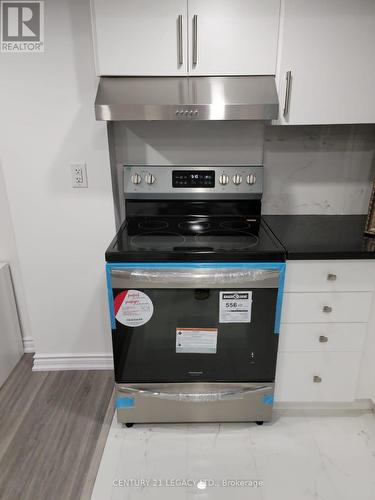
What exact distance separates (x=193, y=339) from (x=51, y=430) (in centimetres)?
85

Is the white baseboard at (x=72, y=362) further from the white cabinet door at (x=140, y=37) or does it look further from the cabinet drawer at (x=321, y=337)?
the white cabinet door at (x=140, y=37)

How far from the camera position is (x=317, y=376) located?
1619mm

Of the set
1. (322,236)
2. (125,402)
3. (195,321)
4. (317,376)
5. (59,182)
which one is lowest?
(125,402)

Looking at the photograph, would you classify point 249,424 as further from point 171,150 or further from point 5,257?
point 5,257

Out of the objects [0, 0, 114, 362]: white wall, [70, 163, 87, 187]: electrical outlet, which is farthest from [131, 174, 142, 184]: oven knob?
[70, 163, 87, 187]: electrical outlet

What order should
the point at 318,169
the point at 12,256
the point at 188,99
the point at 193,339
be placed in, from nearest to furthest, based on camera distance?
the point at 188,99, the point at 193,339, the point at 318,169, the point at 12,256

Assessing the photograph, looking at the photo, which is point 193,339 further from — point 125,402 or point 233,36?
point 233,36

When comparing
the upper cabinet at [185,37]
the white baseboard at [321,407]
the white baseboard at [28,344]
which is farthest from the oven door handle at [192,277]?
the white baseboard at [28,344]

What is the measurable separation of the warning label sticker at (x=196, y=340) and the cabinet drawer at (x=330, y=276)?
0.39 m

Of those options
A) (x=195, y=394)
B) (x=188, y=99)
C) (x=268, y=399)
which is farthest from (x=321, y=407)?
(x=188, y=99)

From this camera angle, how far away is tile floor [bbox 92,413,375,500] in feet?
4.48

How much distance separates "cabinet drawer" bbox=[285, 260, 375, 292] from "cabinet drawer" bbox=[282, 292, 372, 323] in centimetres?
3

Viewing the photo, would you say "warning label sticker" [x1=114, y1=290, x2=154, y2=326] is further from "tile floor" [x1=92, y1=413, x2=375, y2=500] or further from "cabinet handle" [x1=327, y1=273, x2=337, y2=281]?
"cabinet handle" [x1=327, y1=273, x2=337, y2=281]

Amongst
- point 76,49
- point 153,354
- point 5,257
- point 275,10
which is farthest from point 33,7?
point 153,354
